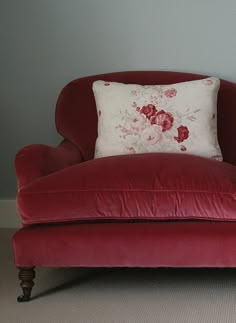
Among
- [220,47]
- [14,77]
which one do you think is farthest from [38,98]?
[220,47]

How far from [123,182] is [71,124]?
730mm

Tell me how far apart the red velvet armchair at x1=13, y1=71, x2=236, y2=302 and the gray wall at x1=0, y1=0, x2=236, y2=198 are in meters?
0.83

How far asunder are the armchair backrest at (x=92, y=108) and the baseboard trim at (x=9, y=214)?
590mm

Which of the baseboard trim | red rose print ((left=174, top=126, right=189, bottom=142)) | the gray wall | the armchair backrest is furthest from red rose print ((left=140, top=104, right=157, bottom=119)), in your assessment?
the baseboard trim

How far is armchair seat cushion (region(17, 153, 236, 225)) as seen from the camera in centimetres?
154

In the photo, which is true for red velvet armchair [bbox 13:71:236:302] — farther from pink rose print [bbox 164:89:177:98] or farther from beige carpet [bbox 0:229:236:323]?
pink rose print [bbox 164:89:177:98]

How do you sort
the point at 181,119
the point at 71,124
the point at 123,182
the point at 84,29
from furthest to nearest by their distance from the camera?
1. the point at 84,29
2. the point at 71,124
3. the point at 181,119
4. the point at 123,182

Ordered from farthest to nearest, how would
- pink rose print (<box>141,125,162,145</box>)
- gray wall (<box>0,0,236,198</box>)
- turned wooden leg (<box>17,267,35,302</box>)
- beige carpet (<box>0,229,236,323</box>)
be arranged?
gray wall (<box>0,0,236,198</box>), pink rose print (<box>141,125,162,145</box>), turned wooden leg (<box>17,267,35,302</box>), beige carpet (<box>0,229,236,323</box>)

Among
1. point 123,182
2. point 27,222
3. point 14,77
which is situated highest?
point 14,77

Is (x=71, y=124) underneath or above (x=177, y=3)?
underneath

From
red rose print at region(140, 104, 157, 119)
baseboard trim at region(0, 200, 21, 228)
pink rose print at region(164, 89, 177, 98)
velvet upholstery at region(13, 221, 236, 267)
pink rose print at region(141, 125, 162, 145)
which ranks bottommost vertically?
baseboard trim at region(0, 200, 21, 228)

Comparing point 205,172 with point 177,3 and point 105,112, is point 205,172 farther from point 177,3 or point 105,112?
point 177,3

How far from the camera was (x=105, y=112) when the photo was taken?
81.1 inches

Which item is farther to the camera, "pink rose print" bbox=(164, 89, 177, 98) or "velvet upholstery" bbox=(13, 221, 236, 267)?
"pink rose print" bbox=(164, 89, 177, 98)
